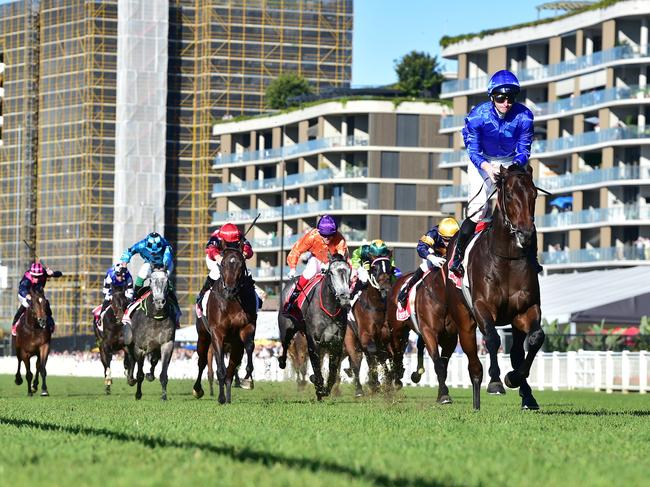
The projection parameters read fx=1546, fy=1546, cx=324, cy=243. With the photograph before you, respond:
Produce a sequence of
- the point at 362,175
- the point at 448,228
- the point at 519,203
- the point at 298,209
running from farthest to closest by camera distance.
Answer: the point at 298,209
the point at 362,175
the point at 448,228
the point at 519,203

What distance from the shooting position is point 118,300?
33031 mm

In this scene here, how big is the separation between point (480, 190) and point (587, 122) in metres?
82.1

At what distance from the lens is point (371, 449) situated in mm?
10000

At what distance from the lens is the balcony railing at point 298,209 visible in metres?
118

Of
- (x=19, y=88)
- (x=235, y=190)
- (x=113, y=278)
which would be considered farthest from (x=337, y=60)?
(x=113, y=278)

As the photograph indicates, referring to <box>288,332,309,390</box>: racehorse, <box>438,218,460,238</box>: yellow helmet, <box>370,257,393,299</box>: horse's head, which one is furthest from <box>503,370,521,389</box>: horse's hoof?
<box>288,332,309,390</box>: racehorse

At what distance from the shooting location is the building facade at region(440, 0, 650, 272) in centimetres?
9206

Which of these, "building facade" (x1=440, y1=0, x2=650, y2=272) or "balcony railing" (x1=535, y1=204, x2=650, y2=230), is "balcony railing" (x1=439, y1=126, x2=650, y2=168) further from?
"balcony railing" (x1=535, y1=204, x2=650, y2=230)

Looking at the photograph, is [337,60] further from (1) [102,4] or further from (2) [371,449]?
(2) [371,449]

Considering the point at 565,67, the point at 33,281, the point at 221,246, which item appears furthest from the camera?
the point at 565,67

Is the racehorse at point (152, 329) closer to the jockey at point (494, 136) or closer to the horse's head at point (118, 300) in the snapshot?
the horse's head at point (118, 300)

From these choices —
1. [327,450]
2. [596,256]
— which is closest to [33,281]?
[327,450]

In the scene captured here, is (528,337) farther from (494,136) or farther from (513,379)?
(494,136)

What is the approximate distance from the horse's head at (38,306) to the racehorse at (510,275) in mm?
17250
